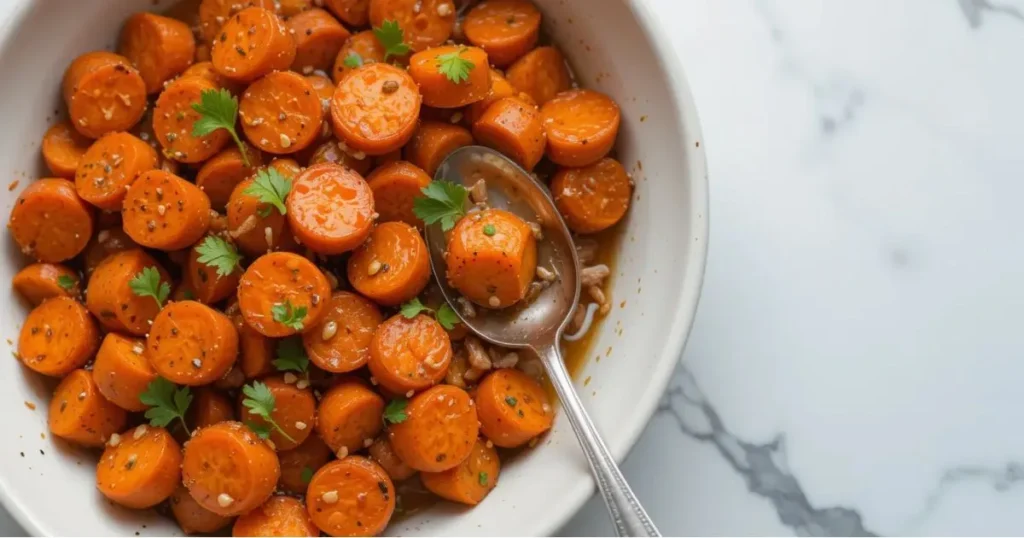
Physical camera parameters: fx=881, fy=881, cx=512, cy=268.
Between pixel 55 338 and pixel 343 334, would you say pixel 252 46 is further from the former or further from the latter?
pixel 55 338

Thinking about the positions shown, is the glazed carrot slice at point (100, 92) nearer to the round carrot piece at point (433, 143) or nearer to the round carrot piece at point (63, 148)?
the round carrot piece at point (63, 148)

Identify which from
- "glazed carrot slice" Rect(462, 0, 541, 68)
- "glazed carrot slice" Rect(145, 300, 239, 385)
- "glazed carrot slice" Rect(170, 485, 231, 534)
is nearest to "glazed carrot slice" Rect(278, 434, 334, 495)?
"glazed carrot slice" Rect(170, 485, 231, 534)

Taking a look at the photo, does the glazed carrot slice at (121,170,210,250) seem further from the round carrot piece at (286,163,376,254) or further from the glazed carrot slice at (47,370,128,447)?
the glazed carrot slice at (47,370,128,447)

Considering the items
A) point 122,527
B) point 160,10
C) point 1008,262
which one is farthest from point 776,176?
→ point 122,527

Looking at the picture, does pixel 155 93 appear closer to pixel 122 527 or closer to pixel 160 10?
pixel 160 10

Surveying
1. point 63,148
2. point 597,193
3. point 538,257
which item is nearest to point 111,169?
point 63,148
